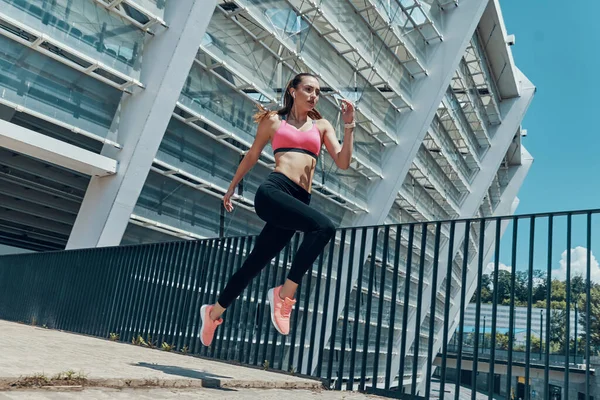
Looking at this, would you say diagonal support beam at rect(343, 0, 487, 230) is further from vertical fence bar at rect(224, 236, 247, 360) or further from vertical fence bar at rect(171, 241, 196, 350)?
vertical fence bar at rect(224, 236, 247, 360)

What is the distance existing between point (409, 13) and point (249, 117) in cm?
944

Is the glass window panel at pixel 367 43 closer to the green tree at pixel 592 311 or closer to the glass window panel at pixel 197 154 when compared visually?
the glass window panel at pixel 197 154

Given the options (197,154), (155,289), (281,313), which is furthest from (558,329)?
(197,154)

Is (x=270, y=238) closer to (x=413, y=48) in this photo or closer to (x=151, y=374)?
(x=151, y=374)

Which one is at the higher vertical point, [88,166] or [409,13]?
[409,13]

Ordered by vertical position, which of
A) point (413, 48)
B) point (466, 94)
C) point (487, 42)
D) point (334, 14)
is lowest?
point (334, 14)

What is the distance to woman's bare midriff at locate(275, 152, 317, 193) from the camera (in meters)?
3.22

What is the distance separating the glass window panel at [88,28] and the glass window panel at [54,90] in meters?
0.87

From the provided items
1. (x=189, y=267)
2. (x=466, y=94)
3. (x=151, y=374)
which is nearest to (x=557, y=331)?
(x=151, y=374)

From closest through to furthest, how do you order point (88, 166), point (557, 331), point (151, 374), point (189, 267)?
point (151, 374)
point (557, 331)
point (189, 267)
point (88, 166)

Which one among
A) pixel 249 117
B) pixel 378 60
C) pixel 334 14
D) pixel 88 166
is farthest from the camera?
pixel 378 60

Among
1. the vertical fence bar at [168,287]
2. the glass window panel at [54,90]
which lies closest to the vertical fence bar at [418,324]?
the vertical fence bar at [168,287]

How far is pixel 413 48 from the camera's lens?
24.2 meters

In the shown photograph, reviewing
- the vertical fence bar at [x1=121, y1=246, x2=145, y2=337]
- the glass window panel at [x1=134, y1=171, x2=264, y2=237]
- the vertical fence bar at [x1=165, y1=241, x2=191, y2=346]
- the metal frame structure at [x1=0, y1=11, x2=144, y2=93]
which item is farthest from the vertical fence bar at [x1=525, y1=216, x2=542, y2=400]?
the glass window panel at [x1=134, y1=171, x2=264, y2=237]
